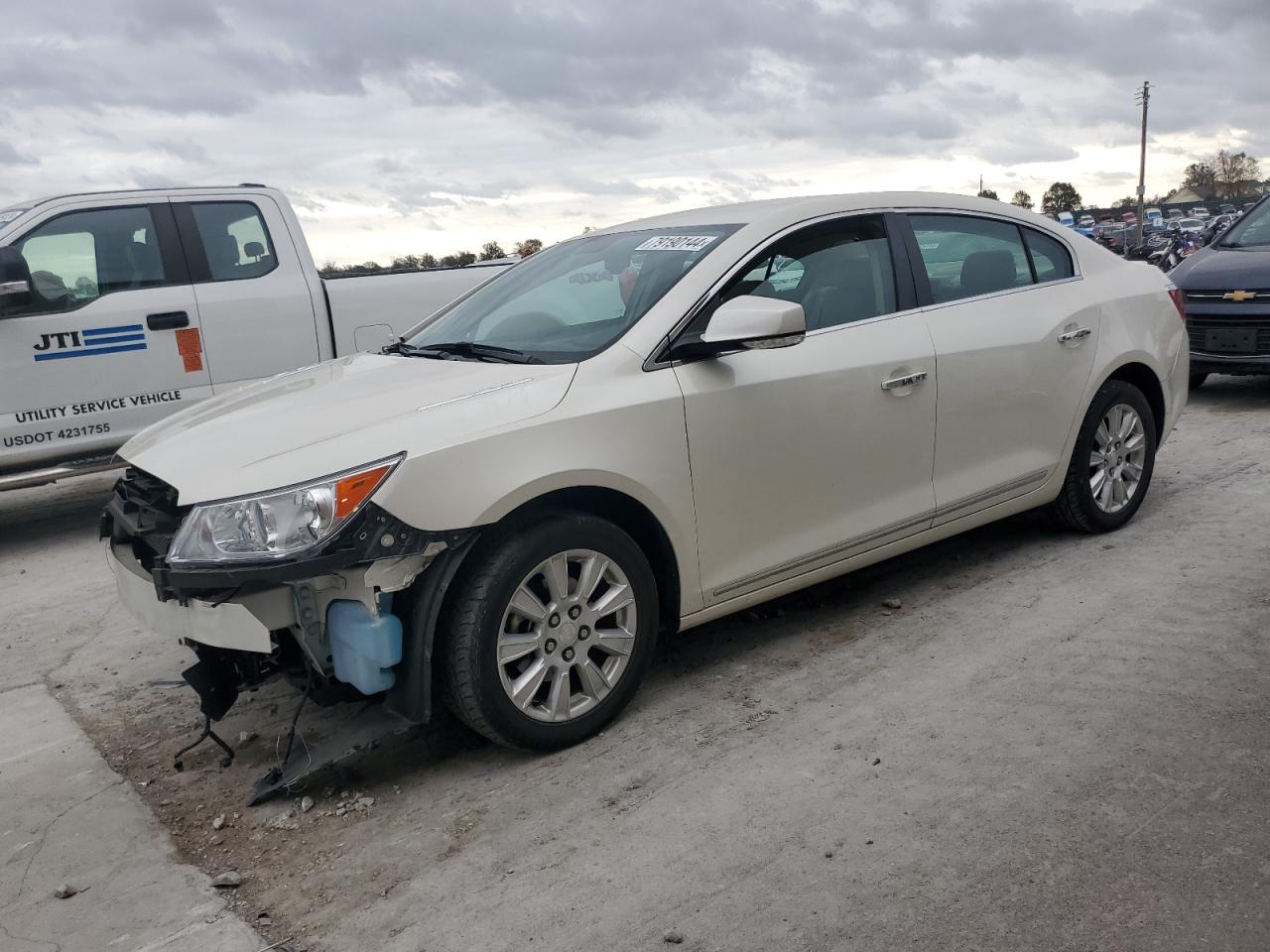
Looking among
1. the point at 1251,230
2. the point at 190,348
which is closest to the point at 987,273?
the point at 190,348

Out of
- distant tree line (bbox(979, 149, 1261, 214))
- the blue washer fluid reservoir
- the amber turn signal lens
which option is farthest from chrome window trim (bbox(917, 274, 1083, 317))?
distant tree line (bbox(979, 149, 1261, 214))

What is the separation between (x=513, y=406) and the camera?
3328 millimetres

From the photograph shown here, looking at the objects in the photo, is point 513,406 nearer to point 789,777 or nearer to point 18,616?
point 789,777

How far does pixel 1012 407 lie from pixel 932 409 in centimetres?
52

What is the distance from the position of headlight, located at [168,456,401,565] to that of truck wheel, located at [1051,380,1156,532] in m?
3.34

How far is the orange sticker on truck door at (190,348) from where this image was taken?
695 cm

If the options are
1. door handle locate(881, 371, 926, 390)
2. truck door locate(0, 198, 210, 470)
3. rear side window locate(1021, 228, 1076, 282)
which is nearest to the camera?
door handle locate(881, 371, 926, 390)

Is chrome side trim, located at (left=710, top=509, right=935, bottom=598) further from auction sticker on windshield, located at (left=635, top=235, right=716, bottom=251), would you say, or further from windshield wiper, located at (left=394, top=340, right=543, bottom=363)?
auction sticker on windshield, located at (left=635, top=235, right=716, bottom=251)

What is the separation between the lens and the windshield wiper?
3.78 m

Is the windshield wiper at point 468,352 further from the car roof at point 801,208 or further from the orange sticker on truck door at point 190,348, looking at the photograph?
the orange sticker on truck door at point 190,348

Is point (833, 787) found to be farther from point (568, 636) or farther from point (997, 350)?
point (997, 350)

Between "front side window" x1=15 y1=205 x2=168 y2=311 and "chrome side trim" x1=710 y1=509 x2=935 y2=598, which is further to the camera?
"front side window" x1=15 y1=205 x2=168 y2=311

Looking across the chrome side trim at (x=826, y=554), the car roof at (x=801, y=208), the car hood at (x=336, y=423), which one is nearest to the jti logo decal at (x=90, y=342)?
the car hood at (x=336, y=423)

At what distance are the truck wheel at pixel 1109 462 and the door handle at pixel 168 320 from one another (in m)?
5.22
